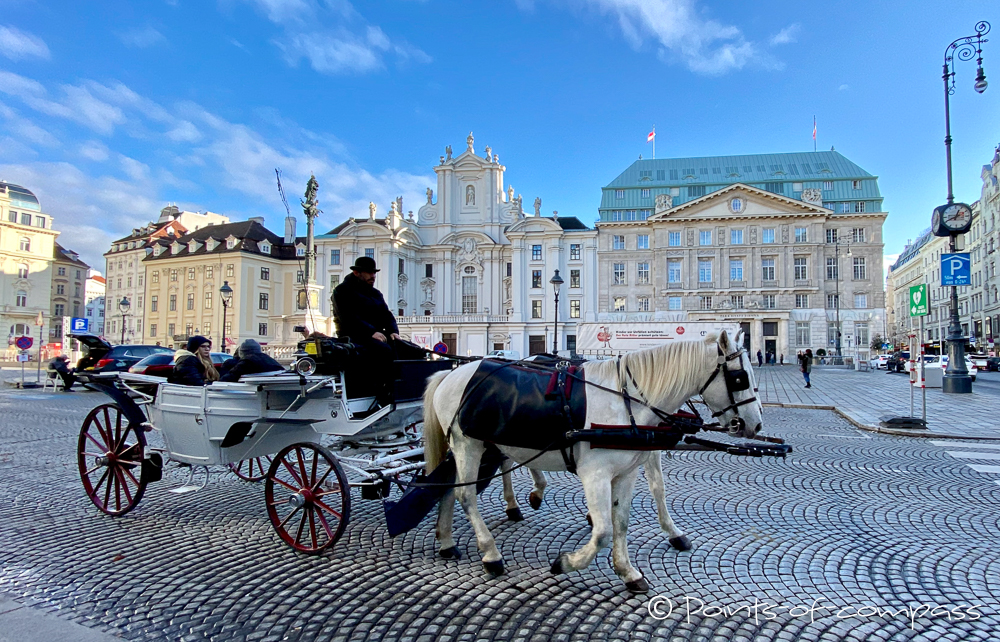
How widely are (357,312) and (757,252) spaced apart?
6185 cm

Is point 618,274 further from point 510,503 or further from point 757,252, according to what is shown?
point 510,503

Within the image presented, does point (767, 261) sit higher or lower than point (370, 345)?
higher

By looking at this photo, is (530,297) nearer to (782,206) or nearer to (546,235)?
(546,235)

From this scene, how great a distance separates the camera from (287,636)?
319 cm

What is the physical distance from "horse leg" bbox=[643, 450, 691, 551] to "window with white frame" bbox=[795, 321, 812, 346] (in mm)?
60586

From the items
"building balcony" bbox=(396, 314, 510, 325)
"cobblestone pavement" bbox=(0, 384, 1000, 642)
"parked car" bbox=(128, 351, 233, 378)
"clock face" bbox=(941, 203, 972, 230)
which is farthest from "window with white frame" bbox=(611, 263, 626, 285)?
"cobblestone pavement" bbox=(0, 384, 1000, 642)

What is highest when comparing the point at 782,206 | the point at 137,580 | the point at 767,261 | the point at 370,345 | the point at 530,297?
the point at 782,206

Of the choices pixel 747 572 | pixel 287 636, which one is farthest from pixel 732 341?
pixel 287 636

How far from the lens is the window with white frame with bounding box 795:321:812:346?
190 ft

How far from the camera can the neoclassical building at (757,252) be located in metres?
57.9

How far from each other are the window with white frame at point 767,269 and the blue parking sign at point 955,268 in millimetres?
43726

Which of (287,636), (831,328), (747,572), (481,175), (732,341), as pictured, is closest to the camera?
(287,636)

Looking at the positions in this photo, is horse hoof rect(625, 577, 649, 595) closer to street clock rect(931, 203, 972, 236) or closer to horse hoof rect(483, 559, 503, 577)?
horse hoof rect(483, 559, 503, 577)

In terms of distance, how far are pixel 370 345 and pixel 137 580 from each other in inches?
92.7
